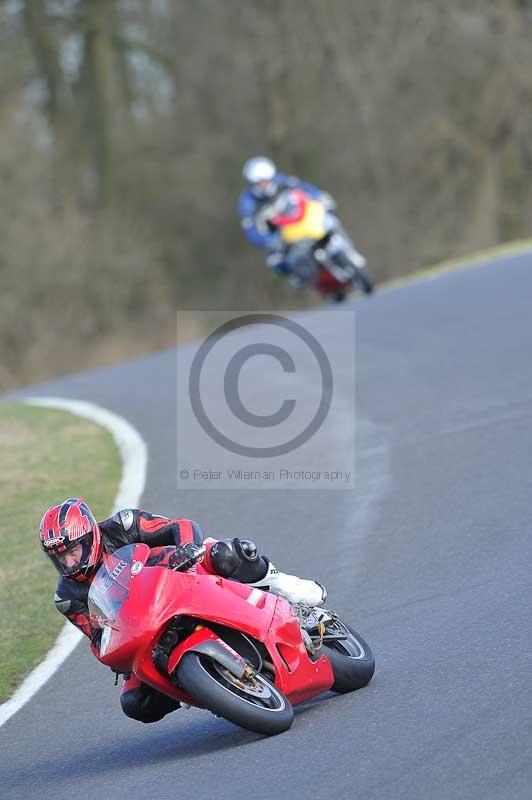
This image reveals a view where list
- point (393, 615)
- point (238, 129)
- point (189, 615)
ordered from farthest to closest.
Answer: point (238, 129) → point (393, 615) → point (189, 615)

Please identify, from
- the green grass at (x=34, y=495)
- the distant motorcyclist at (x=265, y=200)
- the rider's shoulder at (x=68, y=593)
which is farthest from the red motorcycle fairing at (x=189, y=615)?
the distant motorcyclist at (x=265, y=200)

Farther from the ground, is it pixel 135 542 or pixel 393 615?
pixel 135 542

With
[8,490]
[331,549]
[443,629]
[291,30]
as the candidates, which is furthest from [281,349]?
[291,30]

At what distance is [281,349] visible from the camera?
14312 mm

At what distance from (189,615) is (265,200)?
1409 cm

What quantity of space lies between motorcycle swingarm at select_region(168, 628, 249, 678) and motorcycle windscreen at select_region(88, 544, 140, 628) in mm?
300

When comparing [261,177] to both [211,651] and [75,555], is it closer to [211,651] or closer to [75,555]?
[75,555]

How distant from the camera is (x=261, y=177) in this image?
61.1 ft

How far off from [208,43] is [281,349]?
2349 centimetres

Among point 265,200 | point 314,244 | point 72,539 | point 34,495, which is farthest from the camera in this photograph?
point 265,200

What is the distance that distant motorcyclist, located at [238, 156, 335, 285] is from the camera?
1865cm

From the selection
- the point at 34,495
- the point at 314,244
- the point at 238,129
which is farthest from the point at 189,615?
the point at 238,129

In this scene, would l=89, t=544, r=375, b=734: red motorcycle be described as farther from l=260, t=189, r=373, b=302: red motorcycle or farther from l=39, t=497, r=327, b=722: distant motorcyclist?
l=260, t=189, r=373, b=302: red motorcycle

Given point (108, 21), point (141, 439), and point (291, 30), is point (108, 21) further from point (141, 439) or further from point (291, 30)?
point (141, 439)
